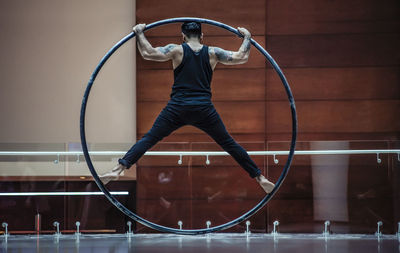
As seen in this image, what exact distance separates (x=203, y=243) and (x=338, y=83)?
3.05 metres

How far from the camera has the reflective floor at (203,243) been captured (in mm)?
5984

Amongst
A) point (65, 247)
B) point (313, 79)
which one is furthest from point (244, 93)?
point (65, 247)

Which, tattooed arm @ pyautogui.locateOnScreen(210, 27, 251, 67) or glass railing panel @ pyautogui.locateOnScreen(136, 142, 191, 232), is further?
glass railing panel @ pyautogui.locateOnScreen(136, 142, 191, 232)

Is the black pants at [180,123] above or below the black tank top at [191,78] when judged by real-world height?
below

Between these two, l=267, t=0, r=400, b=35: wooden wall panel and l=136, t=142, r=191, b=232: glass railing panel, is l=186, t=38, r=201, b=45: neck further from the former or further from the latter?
l=267, t=0, r=400, b=35: wooden wall panel

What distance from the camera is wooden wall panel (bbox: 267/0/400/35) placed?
316 inches

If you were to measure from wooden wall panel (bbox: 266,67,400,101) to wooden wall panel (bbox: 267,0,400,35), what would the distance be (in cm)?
54

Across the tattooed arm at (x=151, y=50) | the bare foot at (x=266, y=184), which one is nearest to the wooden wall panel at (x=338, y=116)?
the bare foot at (x=266, y=184)

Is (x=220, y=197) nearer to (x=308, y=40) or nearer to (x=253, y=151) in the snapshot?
(x=253, y=151)

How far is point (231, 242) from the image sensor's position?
645 cm

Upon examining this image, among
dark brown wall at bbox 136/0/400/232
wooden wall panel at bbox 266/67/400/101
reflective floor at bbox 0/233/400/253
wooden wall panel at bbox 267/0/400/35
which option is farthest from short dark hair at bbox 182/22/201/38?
wooden wall panel at bbox 267/0/400/35

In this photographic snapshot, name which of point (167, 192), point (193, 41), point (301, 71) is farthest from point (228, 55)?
point (301, 71)

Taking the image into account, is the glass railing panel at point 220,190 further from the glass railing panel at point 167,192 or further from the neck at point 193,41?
the neck at point 193,41

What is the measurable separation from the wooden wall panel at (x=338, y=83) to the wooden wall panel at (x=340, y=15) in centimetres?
54
